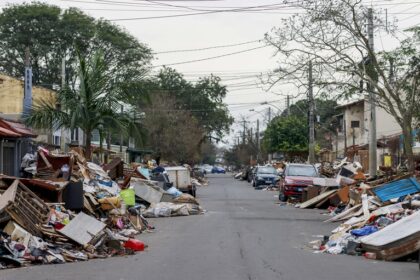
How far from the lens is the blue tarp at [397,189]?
69.7 feet

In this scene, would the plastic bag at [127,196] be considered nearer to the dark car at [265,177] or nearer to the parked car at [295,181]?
the parked car at [295,181]

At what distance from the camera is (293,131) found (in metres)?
66.9

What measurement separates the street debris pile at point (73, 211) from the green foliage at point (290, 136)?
39.1 m

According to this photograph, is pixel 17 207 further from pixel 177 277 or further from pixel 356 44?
pixel 356 44

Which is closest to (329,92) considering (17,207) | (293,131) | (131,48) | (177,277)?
(17,207)

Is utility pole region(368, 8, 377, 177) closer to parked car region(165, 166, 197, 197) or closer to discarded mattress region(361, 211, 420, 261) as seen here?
discarded mattress region(361, 211, 420, 261)

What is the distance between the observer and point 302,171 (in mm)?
34375

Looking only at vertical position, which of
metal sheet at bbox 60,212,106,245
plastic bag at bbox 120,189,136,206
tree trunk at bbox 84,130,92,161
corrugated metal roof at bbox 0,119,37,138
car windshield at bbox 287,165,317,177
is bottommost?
metal sheet at bbox 60,212,106,245

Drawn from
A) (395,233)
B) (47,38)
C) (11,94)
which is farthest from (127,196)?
(47,38)

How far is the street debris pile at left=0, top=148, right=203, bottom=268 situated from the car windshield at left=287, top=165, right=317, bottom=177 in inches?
294

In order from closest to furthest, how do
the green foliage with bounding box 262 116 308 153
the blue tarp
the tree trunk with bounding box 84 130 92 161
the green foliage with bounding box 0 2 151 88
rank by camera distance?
the blue tarp → the tree trunk with bounding box 84 130 92 161 → the green foliage with bounding box 0 2 151 88 → the green foliage with bounding box 262 116 308 153

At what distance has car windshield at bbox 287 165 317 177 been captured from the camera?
33969 millimetres

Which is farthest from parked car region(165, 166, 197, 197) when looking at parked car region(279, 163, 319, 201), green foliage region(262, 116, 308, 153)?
green foliage region(262, 116, 308, 153)

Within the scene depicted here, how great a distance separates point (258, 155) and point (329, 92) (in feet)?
265
